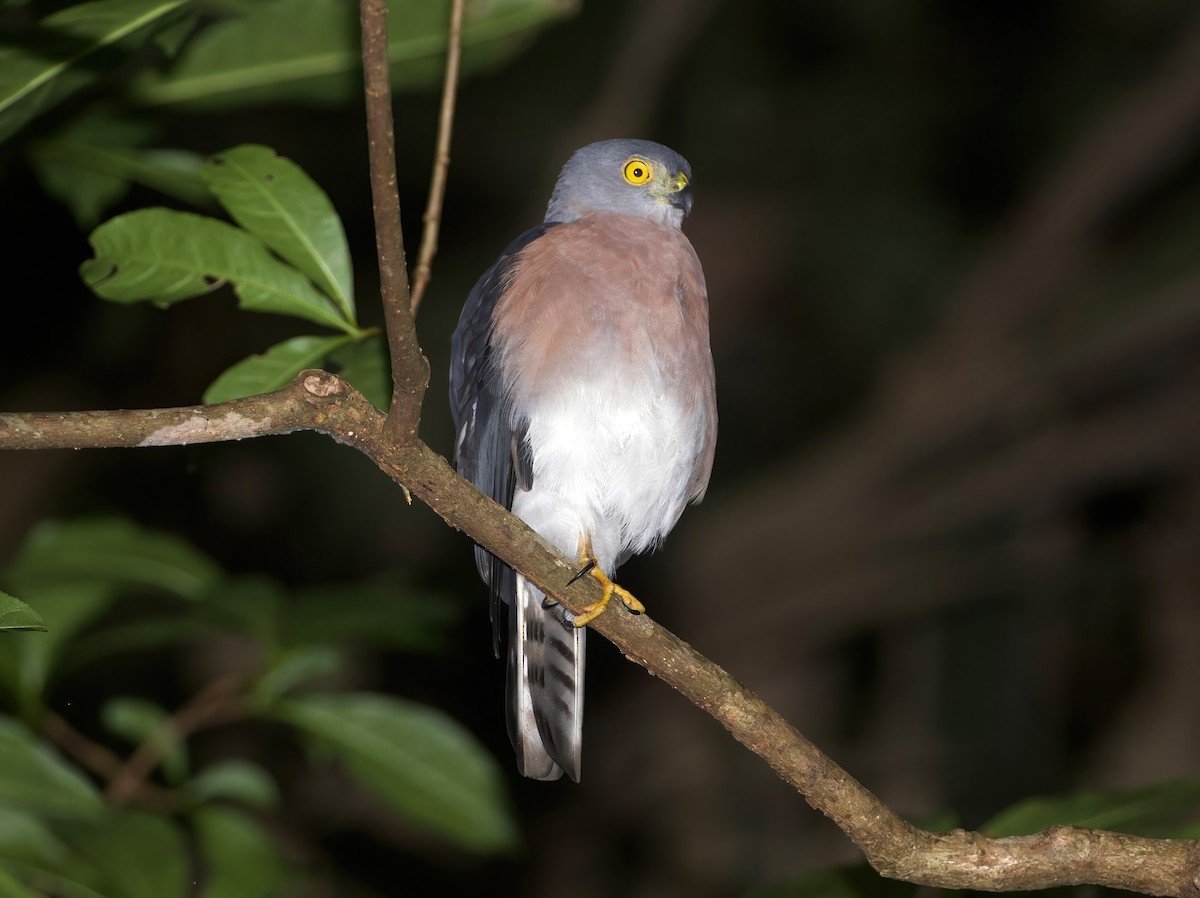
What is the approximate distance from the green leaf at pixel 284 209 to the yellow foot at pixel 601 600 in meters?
0.81

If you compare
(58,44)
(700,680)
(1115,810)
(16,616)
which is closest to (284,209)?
(58,44)

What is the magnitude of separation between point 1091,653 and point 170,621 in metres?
5.75

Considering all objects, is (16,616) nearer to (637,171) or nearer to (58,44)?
(58,44)

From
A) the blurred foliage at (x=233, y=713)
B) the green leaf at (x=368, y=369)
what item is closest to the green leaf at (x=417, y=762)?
the blurred foliage at (x=233, y=713)

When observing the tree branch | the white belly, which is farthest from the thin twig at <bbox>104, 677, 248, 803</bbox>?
the tree branch

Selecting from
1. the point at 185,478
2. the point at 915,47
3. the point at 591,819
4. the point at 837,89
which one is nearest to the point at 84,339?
the point at 185,478

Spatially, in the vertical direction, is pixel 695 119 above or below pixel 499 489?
above

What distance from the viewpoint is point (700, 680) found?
2418 millimetres

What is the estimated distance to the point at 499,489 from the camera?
3.36m

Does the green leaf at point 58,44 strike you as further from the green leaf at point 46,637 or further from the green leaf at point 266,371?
the green leaf at point 46,637

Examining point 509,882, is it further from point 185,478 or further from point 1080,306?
point 1080,306

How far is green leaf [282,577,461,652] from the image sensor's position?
319 centimetres

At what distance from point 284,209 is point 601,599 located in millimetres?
1055

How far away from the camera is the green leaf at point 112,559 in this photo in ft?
10.6
